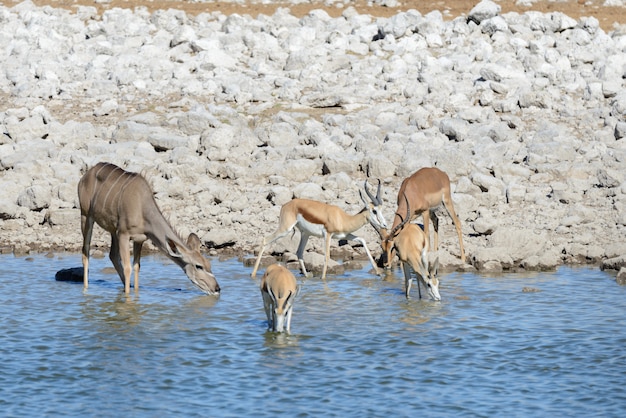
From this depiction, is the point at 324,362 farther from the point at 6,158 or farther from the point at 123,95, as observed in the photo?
the point at 123,95

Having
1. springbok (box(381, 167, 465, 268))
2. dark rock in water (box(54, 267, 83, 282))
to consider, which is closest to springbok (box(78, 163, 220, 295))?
dark rock in water (box(54, 267, 83, 282))

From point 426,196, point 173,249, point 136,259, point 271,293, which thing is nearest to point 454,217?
point 426,196

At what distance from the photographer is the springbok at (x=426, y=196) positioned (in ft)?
53.1

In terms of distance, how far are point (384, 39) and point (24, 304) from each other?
15.9m

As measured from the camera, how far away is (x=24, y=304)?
13453 millimetres

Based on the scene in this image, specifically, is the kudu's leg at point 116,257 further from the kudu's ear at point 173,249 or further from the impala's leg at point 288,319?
the impala's leg at point 288,319

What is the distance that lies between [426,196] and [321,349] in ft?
19.0

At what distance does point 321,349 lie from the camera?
439 inches

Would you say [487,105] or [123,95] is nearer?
[487,105]

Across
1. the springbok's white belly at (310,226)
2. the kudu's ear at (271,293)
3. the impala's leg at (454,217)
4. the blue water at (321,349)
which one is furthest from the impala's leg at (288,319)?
the impala's leg at (454,217)

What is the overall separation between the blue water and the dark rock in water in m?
0.20

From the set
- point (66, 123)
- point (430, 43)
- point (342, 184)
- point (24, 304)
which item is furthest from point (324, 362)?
point (430, 43)

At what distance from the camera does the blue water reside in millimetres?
9445

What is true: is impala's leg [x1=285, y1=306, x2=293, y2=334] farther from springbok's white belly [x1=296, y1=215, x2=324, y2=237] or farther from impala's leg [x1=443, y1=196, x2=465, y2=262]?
impala's leg [x1=443, y1=196, x2=465, y2=262]
